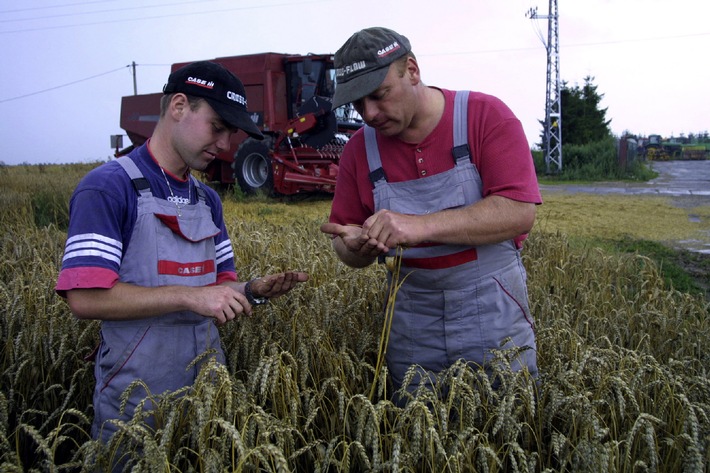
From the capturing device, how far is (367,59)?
2141 millimetres

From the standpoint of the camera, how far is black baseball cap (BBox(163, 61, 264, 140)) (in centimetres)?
220

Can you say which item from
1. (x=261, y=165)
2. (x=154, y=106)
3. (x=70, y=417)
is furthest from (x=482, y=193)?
(x=154, y=106)

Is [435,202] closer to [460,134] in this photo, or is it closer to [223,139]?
[460,134]

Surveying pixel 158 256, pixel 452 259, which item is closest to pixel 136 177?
pixel 158 256

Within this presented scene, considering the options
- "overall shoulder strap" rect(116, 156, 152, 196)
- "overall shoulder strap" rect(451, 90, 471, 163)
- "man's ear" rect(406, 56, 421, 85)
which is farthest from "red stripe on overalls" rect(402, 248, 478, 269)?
"overall shoulder strap" rect(116, 156, 152, 196)

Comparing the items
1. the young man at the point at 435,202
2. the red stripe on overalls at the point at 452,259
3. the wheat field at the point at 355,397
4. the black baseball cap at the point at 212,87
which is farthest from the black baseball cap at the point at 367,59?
the wheat field at the point at 355,397

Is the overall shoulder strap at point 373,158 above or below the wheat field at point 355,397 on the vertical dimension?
above

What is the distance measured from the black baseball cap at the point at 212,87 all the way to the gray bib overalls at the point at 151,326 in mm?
318

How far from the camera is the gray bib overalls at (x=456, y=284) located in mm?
2271

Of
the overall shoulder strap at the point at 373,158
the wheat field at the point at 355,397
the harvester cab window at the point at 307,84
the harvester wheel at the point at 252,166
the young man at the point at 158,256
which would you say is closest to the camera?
the wheat field at the point at 355,397

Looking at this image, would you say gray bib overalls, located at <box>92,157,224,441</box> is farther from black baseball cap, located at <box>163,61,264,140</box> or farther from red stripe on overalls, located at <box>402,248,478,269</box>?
red stripe on overalls, located at <box>402,248,478,269</box>

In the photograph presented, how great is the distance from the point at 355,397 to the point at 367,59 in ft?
3.73

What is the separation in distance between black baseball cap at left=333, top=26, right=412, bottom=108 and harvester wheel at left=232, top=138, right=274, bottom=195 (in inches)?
392

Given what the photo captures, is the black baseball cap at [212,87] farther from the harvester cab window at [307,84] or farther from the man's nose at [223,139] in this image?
the harvester cab window at [307,84]
